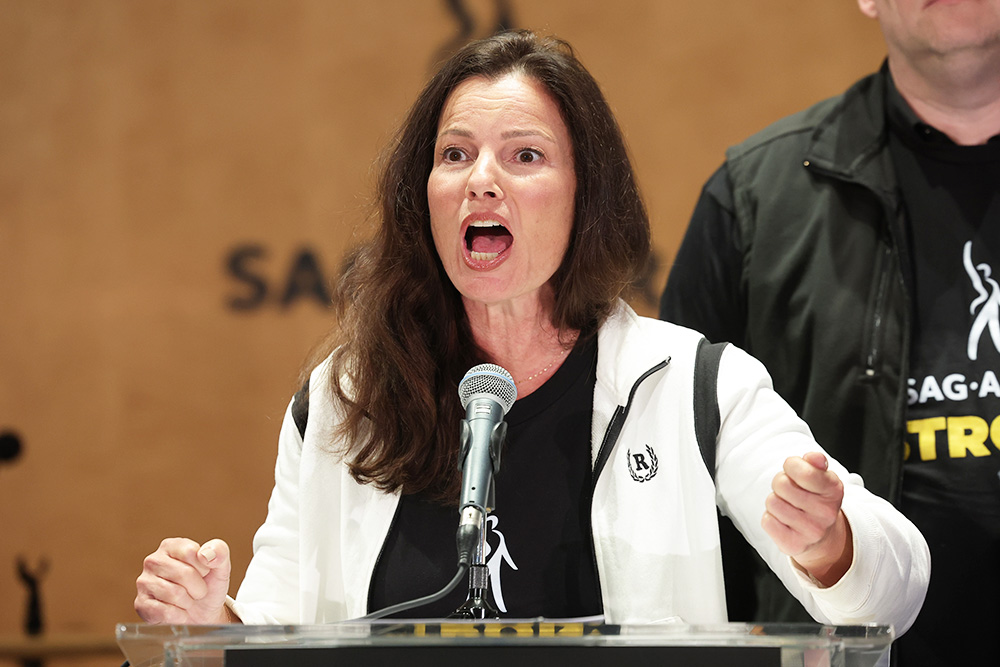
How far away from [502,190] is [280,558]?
682 mm

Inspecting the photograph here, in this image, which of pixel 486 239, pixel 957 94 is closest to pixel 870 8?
pixel 957 94

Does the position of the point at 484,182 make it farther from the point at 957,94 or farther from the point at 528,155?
the point at 957,94

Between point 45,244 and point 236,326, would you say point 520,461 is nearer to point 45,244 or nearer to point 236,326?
point 236,326

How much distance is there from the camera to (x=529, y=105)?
1.70 metres

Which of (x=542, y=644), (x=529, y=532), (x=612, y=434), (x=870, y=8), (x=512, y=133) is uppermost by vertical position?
(x=870, y=8)

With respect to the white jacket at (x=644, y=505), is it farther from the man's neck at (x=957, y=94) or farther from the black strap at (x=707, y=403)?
the man's neck at (x=957, y=94)

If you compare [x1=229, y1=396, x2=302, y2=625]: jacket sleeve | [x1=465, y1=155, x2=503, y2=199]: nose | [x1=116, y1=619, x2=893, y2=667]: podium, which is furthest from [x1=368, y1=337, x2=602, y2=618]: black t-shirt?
[x1=116, y1=619, x2=893, y2=667]: podium

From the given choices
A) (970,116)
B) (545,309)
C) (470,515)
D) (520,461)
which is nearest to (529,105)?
(545,309)

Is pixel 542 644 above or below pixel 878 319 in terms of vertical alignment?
below

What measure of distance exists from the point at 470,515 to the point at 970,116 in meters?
1.53

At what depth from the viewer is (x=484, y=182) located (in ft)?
5.30

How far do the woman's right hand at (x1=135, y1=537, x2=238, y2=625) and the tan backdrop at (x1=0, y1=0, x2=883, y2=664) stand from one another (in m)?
2.16

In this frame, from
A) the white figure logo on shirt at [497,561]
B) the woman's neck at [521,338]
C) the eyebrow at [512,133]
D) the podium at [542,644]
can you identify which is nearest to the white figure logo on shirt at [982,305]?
the woman's neck at [521,338]

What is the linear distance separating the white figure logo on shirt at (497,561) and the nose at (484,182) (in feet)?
1.65
